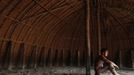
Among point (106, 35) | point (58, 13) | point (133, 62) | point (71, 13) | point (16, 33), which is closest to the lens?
point (16, 33)

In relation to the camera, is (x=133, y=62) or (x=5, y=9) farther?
(x=133, y=62)

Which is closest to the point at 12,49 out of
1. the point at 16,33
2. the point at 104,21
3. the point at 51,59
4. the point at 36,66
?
the point at 16,33

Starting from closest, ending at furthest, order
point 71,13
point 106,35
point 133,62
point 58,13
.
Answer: point 58,13
point 71,13
point 133,62
point 106,35

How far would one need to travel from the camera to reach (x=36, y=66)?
1697 centimetres

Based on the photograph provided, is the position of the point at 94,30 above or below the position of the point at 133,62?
above

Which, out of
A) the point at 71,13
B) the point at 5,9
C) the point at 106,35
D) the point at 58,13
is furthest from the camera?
the point at 106,35

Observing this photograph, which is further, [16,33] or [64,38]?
[64,38]

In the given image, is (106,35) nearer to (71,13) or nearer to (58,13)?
(71,13)

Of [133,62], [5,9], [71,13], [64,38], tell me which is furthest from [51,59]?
[5,9]

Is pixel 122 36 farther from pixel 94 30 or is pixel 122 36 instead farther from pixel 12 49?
pixel 12 49

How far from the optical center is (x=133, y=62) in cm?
1919

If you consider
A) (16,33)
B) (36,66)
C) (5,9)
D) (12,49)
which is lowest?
(36,66)

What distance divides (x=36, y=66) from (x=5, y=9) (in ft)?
20.9

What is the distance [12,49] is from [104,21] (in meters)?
8.50
